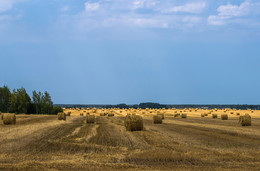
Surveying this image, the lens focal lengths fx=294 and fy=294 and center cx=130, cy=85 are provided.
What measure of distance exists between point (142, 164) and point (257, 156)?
5.20 metres

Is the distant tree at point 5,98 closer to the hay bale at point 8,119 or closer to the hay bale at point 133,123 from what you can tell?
the hay bale at point 8,119

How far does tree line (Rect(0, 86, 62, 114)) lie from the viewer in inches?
3797

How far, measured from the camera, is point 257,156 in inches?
496

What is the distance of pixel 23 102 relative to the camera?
9625cm

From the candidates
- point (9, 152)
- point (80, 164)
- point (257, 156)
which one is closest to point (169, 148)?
point (257, 156)

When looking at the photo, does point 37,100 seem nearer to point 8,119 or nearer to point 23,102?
point 23,102

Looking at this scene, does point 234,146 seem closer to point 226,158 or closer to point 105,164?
point 226,158

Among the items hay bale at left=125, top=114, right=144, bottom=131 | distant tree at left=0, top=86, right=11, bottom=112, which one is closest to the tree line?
distant tree at left=0, top=86, right=11, bottom=112

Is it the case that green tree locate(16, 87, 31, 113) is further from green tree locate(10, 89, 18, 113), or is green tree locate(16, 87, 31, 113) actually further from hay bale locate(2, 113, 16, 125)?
hay bale locate(2, 113, 16, 125)

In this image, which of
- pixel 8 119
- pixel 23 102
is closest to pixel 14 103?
pixel 23 102

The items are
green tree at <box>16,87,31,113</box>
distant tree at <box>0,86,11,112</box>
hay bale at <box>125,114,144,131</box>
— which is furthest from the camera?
distant tree at <box>0,86,11,112</box>

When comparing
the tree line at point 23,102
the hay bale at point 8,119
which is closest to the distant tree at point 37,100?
the tree line at point 23,102

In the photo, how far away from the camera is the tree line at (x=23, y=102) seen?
9644cm

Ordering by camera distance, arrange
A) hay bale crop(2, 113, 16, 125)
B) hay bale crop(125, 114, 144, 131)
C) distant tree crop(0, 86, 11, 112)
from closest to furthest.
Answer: hay bale crop(125, 114, 144, 131) < hay bale crop(2, 113, 16, 125) < distant tree crop(0, 86, 11, 112)
